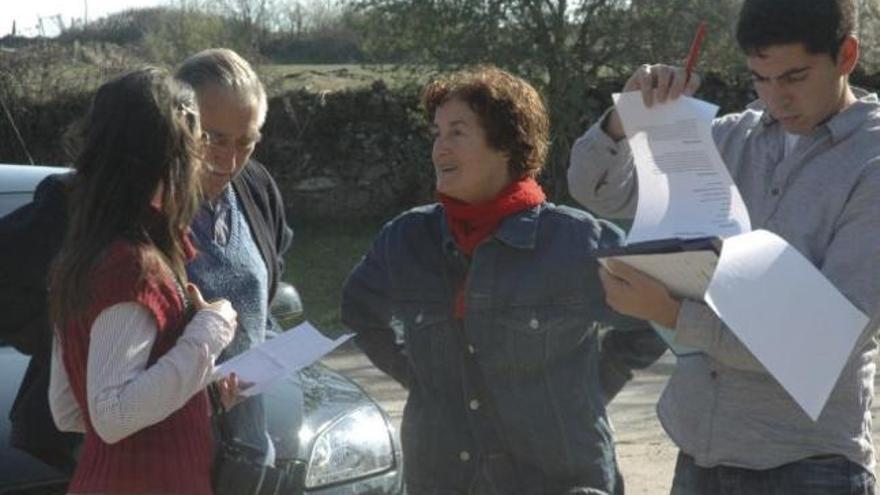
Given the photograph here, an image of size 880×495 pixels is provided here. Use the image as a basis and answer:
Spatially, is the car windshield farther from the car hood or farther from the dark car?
the car hood

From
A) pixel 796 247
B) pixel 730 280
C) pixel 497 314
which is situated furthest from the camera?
pixel 497 314

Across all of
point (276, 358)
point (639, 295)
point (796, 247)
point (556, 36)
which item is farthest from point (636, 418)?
point (556, 36)

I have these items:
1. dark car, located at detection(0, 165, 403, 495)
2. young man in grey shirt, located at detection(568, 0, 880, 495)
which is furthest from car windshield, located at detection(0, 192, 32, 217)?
young man in grey shirt, located at detection(568, 0, 880, 495)

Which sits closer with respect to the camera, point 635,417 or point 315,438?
point 315,438

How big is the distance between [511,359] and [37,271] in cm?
122

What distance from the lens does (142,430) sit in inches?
112

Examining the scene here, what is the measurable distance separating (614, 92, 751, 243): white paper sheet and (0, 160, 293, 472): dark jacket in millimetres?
1084

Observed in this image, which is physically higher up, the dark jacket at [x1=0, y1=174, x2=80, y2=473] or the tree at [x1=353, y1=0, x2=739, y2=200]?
the dark jacket at [x1=0, y1=174, x2=80, y2=473]

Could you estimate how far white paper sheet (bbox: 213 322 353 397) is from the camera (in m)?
3.03

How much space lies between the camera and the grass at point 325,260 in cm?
1098

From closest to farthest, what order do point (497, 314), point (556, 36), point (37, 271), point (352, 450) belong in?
point (497, 314) < point (37, 271) < point (352, 450) < point (556, 36)

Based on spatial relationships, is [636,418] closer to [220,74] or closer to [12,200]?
[12,200]

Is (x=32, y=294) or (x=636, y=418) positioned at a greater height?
(x=32, y=294)

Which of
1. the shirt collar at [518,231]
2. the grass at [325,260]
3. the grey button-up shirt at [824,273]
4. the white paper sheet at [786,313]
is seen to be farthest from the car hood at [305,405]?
the grass at [325,260]
